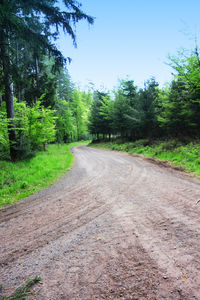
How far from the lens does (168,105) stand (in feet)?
37.7

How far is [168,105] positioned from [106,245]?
11743mm

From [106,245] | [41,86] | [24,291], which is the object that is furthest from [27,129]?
[24,291]

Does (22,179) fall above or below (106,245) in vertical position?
above

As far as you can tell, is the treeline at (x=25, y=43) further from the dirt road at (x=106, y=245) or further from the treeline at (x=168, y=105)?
the treeline at (x=168, y=105)

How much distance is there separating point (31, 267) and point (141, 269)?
1.47m

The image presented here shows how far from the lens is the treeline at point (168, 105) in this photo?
8352 millimetres

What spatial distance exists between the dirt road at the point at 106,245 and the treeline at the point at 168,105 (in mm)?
7432

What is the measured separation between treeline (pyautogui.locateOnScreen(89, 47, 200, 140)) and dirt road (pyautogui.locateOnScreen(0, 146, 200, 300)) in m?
7.43

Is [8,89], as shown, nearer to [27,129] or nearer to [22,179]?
[27,129]

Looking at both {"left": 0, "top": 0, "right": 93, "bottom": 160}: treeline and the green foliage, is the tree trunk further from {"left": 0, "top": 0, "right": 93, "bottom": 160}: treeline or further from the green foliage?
the green foliage

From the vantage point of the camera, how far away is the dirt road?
1646mm

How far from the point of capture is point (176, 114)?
37.7 feet

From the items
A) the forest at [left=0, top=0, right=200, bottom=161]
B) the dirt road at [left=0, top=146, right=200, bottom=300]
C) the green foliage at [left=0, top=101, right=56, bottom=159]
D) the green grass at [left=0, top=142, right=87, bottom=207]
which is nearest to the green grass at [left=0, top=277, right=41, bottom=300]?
the dirt road at [left=0, top=146, right=200, bottom=300]

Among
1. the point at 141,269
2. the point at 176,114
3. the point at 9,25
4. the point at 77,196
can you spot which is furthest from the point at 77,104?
the point at 141,269
